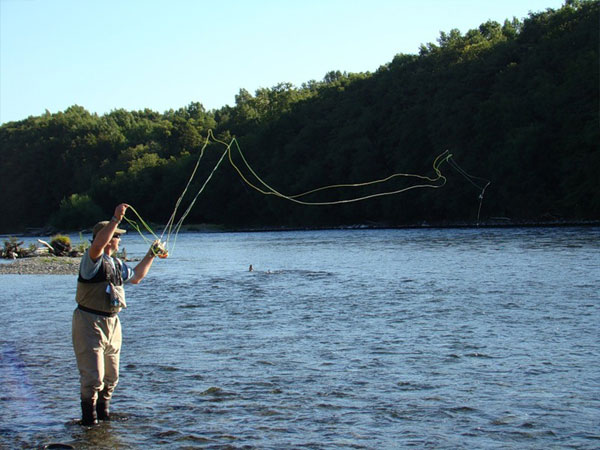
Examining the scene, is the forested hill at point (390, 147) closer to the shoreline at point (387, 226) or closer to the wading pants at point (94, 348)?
the shoreline at point (387, 226)

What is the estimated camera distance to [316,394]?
8234 millimetres

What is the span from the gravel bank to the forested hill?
3717 centimetres

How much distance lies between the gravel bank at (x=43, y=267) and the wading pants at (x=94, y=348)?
2072 centimetres

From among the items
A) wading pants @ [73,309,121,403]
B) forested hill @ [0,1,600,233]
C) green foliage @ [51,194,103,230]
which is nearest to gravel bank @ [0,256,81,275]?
wading pants @ [73,309,121,403]

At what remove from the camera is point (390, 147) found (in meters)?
76.6

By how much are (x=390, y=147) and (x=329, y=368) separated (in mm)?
68322

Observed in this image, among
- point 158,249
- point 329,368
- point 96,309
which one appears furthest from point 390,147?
point 96,309

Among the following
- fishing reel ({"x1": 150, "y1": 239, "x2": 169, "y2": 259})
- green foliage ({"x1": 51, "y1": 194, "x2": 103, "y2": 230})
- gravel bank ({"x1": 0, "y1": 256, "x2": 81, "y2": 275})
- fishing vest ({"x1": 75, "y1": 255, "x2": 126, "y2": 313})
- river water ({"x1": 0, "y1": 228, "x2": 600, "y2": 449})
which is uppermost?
green foliage ({"x1": 51, "y1": 194, "x2": 103, "y2": 230})

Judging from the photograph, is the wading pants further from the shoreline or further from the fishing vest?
the shoreline

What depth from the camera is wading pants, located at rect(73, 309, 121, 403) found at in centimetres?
652

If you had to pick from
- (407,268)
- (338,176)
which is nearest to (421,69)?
(338,176)

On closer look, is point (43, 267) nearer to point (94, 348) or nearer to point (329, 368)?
point (329, 368)

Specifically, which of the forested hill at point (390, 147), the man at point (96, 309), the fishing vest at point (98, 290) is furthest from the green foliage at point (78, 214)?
the fishing vest at point (98, 290)

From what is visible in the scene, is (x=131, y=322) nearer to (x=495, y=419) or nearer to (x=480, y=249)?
(x=495, y=419)
